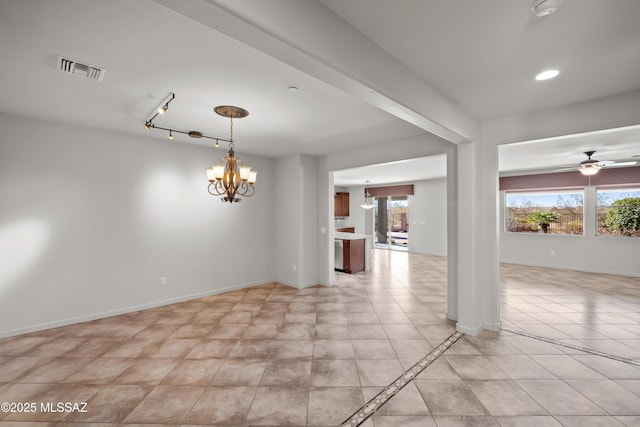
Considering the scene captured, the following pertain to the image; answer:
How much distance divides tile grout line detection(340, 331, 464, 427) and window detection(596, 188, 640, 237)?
243 inches

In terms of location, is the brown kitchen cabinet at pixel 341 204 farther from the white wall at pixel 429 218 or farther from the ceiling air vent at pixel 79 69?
the ceiling air vent at pixel 79 69

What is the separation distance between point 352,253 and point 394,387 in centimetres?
436

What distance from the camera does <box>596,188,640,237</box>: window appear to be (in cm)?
613

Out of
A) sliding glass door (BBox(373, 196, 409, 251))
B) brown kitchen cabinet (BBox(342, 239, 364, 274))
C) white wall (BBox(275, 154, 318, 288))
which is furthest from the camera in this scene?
sliding glass door (BBox(373, 196, 409, 251))

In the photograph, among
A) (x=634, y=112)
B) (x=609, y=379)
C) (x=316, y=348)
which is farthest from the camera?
(x=316, y=348)

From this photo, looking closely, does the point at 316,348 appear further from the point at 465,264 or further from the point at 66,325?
the point at 66,325

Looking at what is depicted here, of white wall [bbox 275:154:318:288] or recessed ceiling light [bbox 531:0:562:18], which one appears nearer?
recessed ceiling light [bbox 531:0:562:18]

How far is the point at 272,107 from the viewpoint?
301cm

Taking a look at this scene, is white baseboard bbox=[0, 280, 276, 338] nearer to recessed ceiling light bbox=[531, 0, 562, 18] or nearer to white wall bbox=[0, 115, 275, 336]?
white wall bbox=[0, 115, 275, 336]

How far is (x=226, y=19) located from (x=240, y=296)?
4.46 meters

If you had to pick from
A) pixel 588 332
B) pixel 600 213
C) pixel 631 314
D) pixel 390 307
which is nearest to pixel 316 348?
pixel 390 307

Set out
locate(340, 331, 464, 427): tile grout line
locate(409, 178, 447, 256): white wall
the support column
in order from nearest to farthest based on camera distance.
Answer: locate(340, 331, 464, 427): tile grout line → the support column → locate(409, 178, 447, 256): white wall

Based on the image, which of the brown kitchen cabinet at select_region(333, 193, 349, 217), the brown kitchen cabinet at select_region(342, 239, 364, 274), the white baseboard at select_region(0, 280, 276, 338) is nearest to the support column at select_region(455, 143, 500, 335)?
the brown kitchen cabinet at select_region(342, 239, 364, 274)

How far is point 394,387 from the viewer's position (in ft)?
7.58
